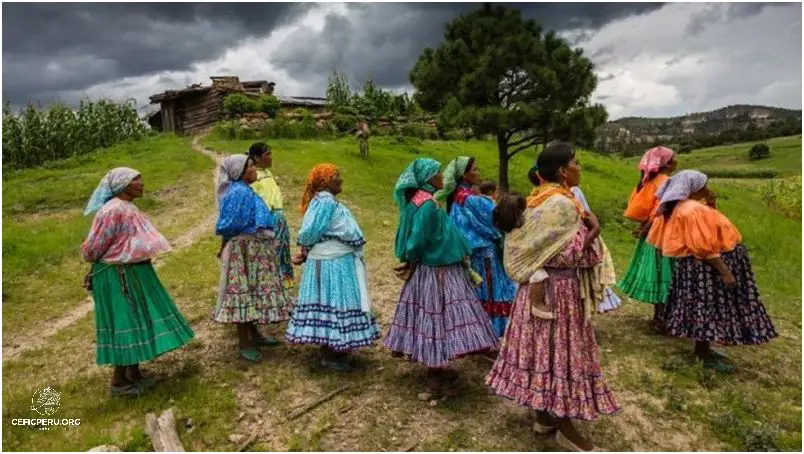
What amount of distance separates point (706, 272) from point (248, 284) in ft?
14.6

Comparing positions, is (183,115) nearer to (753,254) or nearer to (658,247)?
(753,254)

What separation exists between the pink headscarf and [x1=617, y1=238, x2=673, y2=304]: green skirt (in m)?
0.80

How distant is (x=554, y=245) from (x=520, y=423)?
5.35ft

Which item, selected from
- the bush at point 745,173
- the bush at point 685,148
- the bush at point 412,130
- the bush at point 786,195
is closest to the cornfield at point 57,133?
the bush at point 412,130

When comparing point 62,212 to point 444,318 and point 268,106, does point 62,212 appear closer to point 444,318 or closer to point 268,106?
point 444,318

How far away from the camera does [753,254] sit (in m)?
13.9

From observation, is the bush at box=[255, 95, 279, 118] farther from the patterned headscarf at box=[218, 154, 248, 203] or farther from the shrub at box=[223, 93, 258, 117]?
the patterned headscarf at box=[218, 154, 248, 203]

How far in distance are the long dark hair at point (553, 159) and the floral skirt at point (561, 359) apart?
661 millimetres

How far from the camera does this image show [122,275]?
4.66 m

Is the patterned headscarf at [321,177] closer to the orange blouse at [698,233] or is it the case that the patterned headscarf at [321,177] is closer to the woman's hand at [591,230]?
the woman's hand at [591,230]

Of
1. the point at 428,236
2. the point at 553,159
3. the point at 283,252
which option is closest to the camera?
the point at 553,159

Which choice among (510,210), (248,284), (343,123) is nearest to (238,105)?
(343,123)

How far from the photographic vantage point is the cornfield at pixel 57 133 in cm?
2558

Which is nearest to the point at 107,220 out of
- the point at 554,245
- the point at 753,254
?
the point at 554,245
